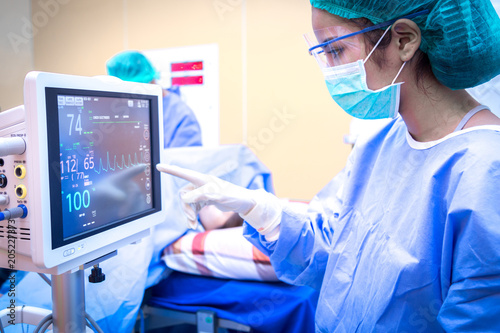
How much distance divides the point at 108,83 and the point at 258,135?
7.55 ft

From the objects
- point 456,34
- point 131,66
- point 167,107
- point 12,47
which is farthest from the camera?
point 12,47

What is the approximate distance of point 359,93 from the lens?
2.89ft

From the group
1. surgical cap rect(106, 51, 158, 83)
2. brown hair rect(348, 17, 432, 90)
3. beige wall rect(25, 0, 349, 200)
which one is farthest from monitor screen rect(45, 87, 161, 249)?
beige wall rect(25, 0, 349, 200)

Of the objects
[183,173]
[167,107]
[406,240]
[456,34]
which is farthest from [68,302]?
[167,107]

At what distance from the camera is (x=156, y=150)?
994 mm

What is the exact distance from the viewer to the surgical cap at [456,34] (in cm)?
75

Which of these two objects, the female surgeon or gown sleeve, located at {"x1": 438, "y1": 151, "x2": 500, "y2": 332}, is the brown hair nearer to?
the female surgeon

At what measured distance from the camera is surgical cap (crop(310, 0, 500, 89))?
0.75 m

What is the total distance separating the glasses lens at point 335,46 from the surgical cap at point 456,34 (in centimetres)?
7

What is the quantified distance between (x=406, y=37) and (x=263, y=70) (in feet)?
7.42

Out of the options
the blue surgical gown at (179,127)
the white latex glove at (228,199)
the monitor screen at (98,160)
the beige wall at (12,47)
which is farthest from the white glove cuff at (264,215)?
the beige wall at (12,47)

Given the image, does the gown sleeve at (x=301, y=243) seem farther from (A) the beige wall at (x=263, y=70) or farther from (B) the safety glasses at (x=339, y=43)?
(A) the beige wall at (x=263, y=70)

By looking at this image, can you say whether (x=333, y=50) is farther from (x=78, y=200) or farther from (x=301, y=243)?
(x=78, y=200)

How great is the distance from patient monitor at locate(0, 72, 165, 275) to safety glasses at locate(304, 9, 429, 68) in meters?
0.45
